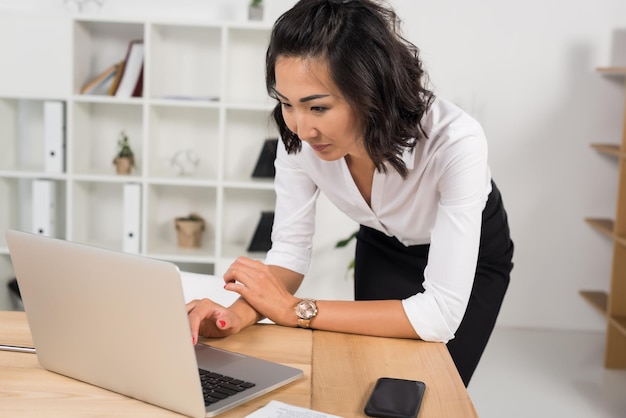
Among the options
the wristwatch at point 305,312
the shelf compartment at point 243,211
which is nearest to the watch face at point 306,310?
the wristwatch at point 305,312

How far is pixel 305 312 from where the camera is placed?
57.6 inches

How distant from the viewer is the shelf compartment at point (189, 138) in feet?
12.9

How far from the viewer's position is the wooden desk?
1109mm

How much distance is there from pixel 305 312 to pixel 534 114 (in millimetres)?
2802

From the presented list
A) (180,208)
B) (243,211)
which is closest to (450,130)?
(243,211)

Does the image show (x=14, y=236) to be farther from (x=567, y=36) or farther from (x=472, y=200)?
(x=567, y=36)

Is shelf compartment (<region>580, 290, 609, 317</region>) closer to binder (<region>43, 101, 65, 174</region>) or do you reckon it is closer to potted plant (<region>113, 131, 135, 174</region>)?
potted plant (<region>113, 131, 135, 174</region>)

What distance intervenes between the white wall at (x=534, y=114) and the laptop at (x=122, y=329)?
2821mm

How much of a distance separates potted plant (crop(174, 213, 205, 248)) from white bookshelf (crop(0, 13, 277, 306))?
5 cm

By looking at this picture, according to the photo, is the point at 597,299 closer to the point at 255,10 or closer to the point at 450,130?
the point at 255,10

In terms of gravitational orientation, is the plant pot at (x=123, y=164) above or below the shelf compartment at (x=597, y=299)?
above

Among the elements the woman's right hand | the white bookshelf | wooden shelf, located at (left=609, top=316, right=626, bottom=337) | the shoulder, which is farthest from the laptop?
wooden shelf, located at (left=609, top=316, right=626, bottom=337)

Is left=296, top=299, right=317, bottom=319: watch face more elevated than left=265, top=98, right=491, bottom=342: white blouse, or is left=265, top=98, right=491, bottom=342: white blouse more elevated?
left=265, top=98, right=491, bottom=342: white blouse

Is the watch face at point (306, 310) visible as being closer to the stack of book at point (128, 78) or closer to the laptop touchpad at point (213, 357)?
the laptop touchpad at point (213, 357)
